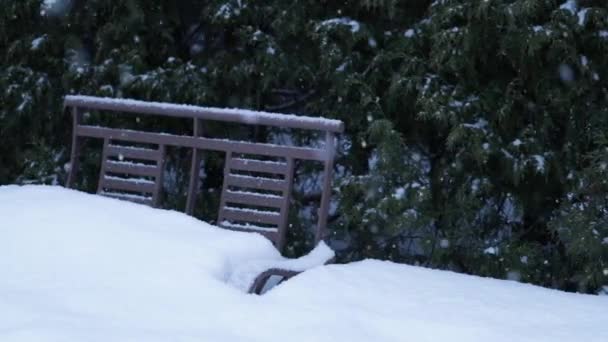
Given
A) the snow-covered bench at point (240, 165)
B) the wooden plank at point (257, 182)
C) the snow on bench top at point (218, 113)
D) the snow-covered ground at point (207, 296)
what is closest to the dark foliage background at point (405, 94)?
the snow on bench top at point (218, 113)

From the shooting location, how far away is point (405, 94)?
466 centimetres

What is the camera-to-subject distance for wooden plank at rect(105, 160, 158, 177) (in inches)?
178

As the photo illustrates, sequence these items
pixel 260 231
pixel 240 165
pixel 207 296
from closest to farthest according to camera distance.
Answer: pixel 207 296 < pixel 260 231 < pixel 240 165

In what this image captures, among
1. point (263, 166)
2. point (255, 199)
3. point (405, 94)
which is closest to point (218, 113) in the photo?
point (263, 166)

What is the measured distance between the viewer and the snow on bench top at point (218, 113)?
3951 millimetres

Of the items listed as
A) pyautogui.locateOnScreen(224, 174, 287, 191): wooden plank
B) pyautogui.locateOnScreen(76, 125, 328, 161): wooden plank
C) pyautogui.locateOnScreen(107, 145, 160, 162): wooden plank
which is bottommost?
pyautogui.locateOnScreen(224, 174, 287, 191): wooden plank

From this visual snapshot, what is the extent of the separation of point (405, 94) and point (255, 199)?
4.13 ft

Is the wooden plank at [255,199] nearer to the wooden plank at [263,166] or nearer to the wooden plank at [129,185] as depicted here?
the wooden plank at [263,166]

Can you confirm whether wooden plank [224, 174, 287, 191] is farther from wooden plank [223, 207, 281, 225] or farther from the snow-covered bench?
wooden plank [223, 207, 281, 225]

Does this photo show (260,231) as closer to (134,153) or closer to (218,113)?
(218,113)

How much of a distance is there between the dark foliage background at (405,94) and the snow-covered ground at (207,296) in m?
1.35

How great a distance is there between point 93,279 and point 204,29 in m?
3.22

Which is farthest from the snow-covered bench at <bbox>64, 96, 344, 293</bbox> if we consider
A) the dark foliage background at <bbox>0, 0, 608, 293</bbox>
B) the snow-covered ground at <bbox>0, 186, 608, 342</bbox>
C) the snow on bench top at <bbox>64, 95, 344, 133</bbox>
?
the dark foliage background at <bbox>0, 0, 608, 293</bbox>

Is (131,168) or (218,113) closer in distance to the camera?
(218,113)
